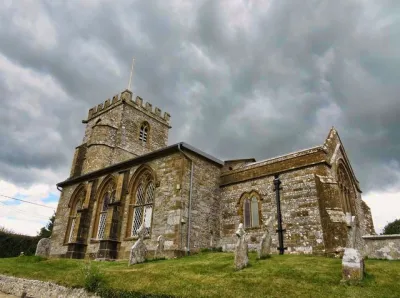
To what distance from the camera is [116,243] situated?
50.1ft

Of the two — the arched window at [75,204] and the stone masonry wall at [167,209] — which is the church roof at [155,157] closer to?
the stone masonry wall at [167,209]

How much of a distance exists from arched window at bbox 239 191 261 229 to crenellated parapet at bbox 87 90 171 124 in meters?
16.2

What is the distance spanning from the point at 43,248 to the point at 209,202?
39.9 feet

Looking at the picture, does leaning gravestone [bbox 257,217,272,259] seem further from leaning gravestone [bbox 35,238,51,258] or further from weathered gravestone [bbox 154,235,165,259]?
leaning gravestone [bbox 35,238,51,258]

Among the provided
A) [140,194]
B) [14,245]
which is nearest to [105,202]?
[140,194]

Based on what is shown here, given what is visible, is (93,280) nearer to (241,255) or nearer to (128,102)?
(241,255)

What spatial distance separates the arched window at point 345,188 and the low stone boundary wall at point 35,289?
12.9 metres

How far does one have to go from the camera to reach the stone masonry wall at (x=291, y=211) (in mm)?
12227

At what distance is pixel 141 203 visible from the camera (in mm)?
16047

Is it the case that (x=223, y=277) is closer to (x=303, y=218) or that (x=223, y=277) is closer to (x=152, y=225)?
(x=303, y=218)

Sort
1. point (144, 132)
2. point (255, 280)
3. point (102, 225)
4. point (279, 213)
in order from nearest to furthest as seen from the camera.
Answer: point (255, 280) → point (279, 213) → point (102, 225) → point (144, 132)

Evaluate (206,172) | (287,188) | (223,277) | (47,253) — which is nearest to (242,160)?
(206,172)

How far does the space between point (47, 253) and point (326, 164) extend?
18.6 m

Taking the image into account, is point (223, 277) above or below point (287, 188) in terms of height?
below
